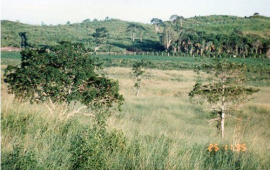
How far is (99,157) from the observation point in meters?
3.72

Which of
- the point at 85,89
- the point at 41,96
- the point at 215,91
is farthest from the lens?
the point at 215,91

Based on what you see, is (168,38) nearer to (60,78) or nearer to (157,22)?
(157,22)

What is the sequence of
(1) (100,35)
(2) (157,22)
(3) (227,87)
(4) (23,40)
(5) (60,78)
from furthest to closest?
(2) (157,22)
(1) (100,35)
(4) (23,40)
(3) (227,87)
(5) (60,78)

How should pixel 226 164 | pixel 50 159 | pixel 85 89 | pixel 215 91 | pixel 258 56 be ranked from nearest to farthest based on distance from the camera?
pixel 50 159
pixel 226 164
pixel 85 89
pixel 215 91
pixel 258 56

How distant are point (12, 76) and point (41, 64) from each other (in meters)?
1.22

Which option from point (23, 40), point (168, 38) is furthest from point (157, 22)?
point (23, 40)

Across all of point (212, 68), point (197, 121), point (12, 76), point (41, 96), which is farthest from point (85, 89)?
point (197, 121)

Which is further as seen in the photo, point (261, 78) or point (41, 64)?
point (261, 78)

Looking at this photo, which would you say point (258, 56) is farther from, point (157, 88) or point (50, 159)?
point (50, 159)

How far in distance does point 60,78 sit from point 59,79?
116 millimetres

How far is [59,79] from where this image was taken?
30.7 feet

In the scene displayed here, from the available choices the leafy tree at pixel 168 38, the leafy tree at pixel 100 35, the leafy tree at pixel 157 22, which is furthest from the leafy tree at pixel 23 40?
the leafy tree at pixel 157 22

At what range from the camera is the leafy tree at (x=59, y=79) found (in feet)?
30.1

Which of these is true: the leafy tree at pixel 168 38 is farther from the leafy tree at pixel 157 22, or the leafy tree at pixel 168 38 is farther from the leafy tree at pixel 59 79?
the leafy tree at pixel 59 79
